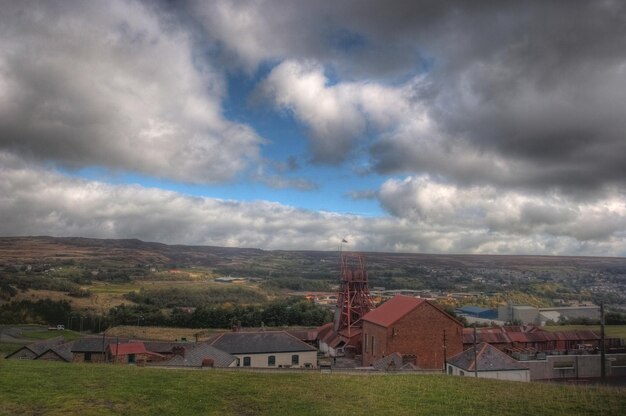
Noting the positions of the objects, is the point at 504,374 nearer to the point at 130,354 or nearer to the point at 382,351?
the point at 382,351

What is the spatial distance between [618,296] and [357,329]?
110394mm

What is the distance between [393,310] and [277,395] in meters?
29.6

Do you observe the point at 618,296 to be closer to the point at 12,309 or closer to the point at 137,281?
the point at 137,281

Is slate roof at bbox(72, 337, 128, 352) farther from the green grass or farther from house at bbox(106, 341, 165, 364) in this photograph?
the green grass

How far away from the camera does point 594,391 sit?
18516mm

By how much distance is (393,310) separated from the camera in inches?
1829

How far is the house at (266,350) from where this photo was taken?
4416cm

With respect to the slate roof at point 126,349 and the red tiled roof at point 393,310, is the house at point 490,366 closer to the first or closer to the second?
the red tiled roof at point 393,310

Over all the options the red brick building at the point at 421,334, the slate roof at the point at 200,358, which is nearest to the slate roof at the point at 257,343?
the slate roof at the point at 200,358

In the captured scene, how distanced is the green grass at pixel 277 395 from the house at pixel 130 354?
65.5 feet

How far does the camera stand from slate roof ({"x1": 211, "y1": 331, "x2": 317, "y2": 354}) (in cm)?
4438

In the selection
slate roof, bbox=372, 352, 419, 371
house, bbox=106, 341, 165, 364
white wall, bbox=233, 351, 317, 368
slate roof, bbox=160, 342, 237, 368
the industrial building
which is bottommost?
the industrial building

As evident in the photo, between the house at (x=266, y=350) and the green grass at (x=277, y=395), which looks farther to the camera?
the house at (x=266, y=350)

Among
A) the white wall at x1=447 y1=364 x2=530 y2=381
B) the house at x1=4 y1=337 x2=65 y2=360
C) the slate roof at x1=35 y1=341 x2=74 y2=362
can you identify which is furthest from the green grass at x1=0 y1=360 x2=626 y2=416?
the house at x1=4 y1=337 x2=65 y2=360
